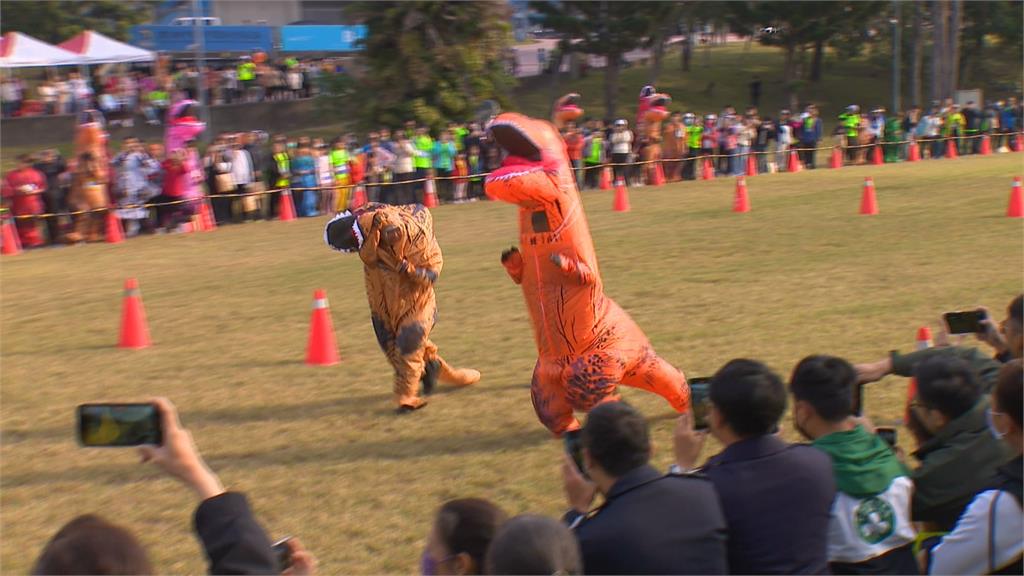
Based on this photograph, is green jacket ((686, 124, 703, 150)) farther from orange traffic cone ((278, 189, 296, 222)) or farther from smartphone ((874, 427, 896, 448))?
smartphone ((874, 427, 896, 448))

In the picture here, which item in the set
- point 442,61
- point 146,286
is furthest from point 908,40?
point 146,286

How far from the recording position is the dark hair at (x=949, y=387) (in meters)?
4.01

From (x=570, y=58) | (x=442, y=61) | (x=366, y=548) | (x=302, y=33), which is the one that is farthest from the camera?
(x=570, y=58)

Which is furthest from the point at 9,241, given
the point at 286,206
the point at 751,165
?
the point at 751,165

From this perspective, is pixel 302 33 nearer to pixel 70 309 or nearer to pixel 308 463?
pixel 70 309

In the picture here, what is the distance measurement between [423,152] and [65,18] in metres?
19.9

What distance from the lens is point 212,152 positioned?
1942cm

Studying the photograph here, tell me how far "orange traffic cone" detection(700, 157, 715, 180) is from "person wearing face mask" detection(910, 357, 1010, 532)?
20.9 metres

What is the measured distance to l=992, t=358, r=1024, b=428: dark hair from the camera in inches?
135

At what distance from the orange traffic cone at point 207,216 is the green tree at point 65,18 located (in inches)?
776

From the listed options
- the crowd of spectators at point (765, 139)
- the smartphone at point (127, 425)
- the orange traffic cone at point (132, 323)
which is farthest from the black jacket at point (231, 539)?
the crowd of spectators at point (765, 139)

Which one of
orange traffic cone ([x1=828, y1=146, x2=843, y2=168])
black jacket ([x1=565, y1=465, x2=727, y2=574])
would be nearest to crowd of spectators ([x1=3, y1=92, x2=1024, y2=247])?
orange traffic cone ([x1=828, y1=146, x2=843, y2=168])

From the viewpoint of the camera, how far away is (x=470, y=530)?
3.13 m

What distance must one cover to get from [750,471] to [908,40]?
148 ft
